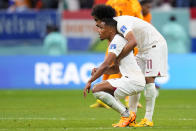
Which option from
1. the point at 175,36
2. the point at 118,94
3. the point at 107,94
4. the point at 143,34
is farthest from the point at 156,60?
the point at 175,36

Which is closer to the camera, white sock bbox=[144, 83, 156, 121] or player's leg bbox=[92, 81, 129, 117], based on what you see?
player's leg bbox=[92, 81, 129, 117]

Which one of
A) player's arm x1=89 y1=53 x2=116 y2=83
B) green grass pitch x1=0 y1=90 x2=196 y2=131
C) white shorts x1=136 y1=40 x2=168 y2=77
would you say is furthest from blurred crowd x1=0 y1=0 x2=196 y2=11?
player's arm x1=89 y1=53 x2=116 y2=83

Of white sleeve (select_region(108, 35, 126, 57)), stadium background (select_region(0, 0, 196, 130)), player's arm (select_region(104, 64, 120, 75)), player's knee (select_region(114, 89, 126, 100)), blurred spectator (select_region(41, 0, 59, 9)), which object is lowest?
stadium background (select_region(0, 0, 196, 130))

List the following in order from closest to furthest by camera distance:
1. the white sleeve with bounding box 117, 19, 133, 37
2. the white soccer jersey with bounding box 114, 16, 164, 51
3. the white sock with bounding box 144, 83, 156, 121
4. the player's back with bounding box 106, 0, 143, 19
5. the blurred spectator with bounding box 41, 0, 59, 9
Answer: the white sleeve with bounding box 117, 19, 133, 37
the white sock with bounding box 144, 83, 156, 121
the white soccer jersey with bounding box 114, 16, 164, 51
the player's back with bounding box 106, 0, 143, 19
the blurred spectator with bounding box 41, 0, 59, 9

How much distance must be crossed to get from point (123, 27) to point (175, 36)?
1208 cm

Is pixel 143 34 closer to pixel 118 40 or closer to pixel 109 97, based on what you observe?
pixel 118 40

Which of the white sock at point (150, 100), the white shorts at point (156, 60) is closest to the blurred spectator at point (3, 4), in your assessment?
the white shorts at point (156, 60)

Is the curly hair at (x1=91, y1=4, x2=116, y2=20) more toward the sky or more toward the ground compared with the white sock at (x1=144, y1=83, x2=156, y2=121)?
more toward the sky

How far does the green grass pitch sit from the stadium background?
0.03 meters

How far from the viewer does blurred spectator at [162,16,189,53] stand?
2155 cm

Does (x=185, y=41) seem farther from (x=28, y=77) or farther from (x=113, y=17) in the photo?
(x=113, y=17)

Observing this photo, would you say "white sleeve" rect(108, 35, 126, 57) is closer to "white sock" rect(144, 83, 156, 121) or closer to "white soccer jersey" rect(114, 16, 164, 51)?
"white soccer jersey" rect(114, 16, 164, 51)

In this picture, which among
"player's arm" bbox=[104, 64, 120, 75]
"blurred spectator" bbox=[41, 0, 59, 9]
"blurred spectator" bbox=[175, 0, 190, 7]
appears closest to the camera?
"player's arm" bbox=[104, 64, 120, 75]

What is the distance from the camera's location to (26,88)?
19797 millimetres
